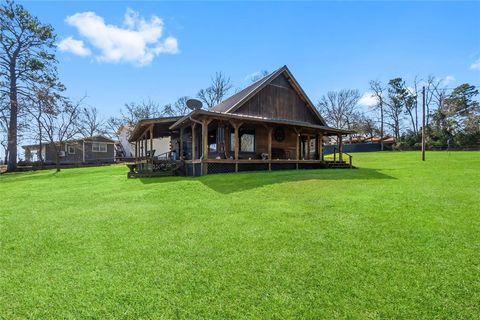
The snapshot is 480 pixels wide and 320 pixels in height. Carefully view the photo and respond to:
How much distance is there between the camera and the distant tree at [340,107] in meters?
53.6

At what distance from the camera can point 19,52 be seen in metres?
26.0

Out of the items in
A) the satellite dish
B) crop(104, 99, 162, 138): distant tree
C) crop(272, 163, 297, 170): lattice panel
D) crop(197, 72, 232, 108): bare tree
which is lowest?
crop(272, 163, 297, 170): lattice panel

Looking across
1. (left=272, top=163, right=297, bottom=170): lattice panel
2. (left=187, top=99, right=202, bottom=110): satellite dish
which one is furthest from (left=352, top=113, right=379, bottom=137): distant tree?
(left=187, top=99, right=202, bottom=110): satellite dish

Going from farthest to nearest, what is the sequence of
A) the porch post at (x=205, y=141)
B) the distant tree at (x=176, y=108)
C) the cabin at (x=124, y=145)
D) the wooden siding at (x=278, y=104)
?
the distant tree at (x=176, y=108) → the cabin at (x=124, y=145) → the wooden siding at (x=278, y=104) → the porch post at (x=205, y=141)

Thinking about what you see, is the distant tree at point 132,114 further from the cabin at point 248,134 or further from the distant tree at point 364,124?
the distant tree at point 364,124

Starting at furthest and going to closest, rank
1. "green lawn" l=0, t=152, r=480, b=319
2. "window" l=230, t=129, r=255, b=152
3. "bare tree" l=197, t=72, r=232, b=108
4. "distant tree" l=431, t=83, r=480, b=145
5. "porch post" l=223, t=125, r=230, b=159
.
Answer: "bare tree" l=197, t=72, r=232, b=108 < "distant tree" l=431, t=83, r=480, b=145 < "window" l=230, t=129, r=255, b=152 < "porch post" l=223, t=125, r=230, b=159 < "green lawn" l=0, t=152, r=480, b=319

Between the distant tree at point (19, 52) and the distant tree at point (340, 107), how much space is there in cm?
4407

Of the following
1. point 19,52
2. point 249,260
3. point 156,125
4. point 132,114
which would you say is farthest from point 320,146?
point 132,114

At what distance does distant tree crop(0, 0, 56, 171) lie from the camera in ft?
81.6

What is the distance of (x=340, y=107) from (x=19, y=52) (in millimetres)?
48215

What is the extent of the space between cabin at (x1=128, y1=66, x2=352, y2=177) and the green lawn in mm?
7012

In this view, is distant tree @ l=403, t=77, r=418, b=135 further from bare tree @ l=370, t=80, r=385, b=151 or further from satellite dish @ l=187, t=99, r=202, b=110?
satellite dish @ l=187, t=99, r=202, b=110

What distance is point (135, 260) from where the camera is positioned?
3.90 m

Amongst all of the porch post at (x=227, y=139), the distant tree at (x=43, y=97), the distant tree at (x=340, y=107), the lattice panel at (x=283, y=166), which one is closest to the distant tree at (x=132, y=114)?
the distant tree at (x=43, y=97)
